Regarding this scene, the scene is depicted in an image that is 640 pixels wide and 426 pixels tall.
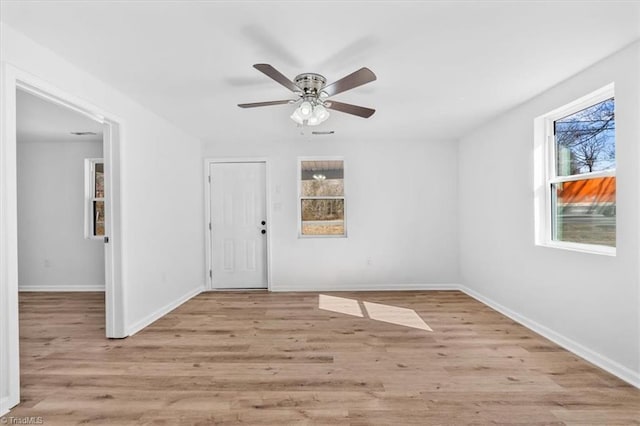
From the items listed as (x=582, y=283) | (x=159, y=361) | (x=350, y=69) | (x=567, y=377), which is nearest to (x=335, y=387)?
(x=159, y=361)

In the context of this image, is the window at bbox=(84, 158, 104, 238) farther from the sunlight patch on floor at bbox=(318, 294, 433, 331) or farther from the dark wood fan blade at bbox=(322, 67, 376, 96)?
the dark wood fan blade at bbox=(322, 67, 376, 96)

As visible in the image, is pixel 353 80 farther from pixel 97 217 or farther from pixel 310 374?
pixel 97 217

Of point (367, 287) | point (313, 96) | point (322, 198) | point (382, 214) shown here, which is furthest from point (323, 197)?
point (313, 96)

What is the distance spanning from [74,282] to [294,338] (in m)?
4.10

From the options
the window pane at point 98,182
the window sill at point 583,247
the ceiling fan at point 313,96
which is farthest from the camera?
the window pane at point 98,182

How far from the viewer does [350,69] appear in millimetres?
2506

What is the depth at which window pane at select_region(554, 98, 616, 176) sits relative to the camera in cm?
254

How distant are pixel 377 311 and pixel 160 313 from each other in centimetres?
253

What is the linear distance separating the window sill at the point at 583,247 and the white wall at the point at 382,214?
74.0 inches

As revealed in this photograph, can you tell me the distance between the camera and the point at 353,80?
7.04 ft

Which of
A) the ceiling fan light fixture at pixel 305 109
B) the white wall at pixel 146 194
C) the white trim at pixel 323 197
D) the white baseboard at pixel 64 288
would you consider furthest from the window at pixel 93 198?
the ceiling fan light fixture at pixel 305 109

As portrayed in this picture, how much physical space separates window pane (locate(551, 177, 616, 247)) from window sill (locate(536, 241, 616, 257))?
0.11 ft

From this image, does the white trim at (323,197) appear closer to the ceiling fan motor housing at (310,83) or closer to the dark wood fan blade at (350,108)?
the dark wood fan blade at (350,108)

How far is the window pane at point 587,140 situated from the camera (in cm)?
254
